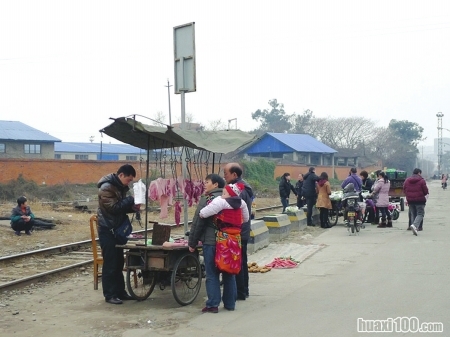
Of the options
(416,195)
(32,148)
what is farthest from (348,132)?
(416,195)

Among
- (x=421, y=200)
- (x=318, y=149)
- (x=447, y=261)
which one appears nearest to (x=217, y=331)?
(x=447, y=261)

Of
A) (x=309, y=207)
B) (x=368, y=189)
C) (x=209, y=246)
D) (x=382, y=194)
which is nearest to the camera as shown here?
(x=209, y=246)

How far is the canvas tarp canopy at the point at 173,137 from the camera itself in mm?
8250

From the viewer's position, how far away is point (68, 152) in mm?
76062

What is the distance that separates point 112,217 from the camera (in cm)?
839

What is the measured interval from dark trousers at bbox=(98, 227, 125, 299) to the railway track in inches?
81.3

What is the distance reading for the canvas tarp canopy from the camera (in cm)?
825

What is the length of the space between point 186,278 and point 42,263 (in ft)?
18.0

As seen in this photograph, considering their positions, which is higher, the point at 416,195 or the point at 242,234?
the point at 416,195

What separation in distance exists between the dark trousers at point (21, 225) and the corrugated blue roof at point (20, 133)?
126 feet

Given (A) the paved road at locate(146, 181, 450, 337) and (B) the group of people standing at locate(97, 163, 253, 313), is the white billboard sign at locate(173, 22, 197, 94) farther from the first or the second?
(A) the paved road at locate(146, 181, 450, 337)

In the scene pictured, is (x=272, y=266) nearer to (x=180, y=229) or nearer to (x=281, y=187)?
(x=180, y=229)

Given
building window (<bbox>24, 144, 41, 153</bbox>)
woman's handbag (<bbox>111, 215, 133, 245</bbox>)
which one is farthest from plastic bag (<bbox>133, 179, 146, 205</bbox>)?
building window (<bbox>24, 144, 41, 153</bbox>)

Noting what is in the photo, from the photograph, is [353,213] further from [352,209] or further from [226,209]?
[226,209]
